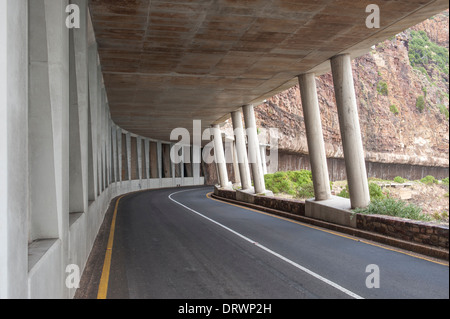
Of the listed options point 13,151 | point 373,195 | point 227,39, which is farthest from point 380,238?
point 373,195

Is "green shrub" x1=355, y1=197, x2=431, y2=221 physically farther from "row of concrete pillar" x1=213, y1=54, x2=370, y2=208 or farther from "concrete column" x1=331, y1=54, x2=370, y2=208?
"concrete column" x1=331, y1=54, x2=370, y2=208

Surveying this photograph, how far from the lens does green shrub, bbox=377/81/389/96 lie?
74.6 meters

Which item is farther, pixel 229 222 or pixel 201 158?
pixel 201 158

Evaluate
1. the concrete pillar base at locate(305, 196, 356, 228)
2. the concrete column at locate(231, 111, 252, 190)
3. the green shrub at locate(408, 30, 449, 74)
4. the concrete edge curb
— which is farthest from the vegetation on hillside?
the green shrub at locate(408, 30, 449, 74)

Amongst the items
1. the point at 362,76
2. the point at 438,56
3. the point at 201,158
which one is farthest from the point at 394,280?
the point at 438,56

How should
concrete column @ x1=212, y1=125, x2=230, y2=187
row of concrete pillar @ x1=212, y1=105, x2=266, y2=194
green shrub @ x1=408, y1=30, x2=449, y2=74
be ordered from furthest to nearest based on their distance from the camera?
1. green shrub @ x1=408, y1=30, x2=449, y2=74
2. concrete column @ x1=212, y1=125, x2=230, y2=187
3. row of concrete pillar @ x1=212, y1=105, x2=266, y2=194

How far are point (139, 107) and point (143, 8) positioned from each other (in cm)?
1640

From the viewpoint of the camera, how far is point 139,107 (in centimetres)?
2612

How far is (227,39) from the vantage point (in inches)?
509

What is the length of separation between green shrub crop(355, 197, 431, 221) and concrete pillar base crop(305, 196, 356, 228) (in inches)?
16.8

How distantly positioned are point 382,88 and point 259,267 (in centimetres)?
7424

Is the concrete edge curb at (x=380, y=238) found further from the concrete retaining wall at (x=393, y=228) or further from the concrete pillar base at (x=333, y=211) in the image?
the concrete pillar base at (x=333, y=211)

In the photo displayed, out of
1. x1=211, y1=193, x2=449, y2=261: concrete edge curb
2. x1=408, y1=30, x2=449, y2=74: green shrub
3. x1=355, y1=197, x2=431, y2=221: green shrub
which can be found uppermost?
x1=408, y1=30, x2=449, y2=74: green shrub
